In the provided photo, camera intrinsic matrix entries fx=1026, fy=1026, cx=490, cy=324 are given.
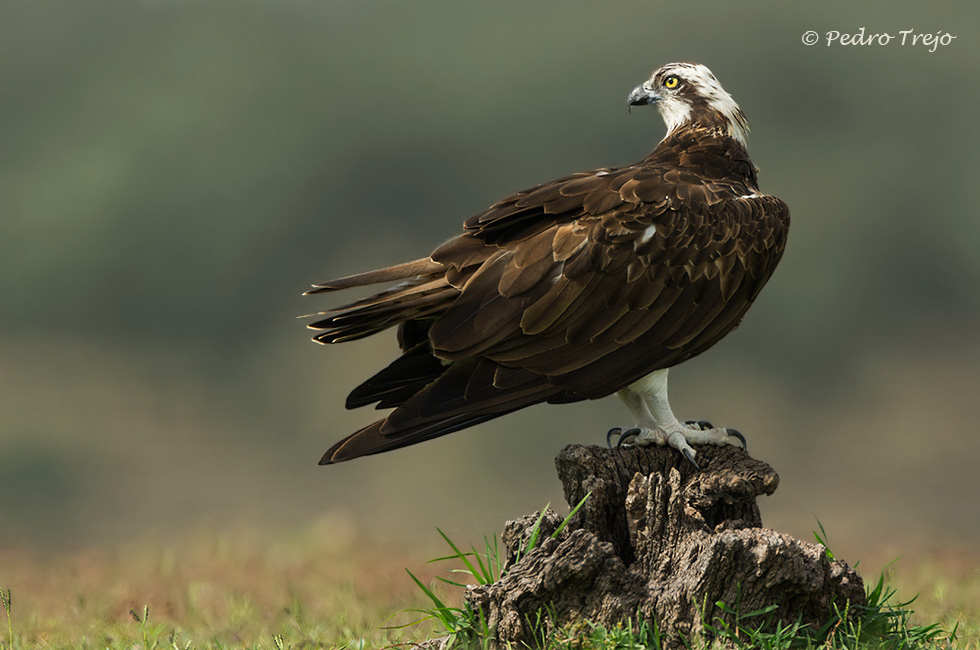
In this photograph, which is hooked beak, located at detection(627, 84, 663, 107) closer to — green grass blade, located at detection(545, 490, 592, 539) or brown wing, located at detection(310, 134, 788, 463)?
brown wing, located at detection(310, 134, 788, 463)

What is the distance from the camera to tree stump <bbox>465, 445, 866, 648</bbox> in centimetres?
450

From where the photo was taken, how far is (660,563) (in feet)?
15.7

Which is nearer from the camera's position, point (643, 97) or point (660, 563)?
point (660, 563)

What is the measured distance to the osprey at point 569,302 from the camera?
200 inches

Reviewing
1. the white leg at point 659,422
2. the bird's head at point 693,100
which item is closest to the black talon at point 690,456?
the white leg at point 659,422

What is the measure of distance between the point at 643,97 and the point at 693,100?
33cm

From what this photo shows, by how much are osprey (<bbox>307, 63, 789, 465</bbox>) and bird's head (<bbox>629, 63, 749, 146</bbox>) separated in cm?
82

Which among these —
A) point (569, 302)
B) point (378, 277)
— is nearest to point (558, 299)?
point (569, 302)

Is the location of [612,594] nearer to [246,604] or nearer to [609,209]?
[609,209]

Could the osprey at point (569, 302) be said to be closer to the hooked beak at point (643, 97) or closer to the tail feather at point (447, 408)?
the tail feather at point (447, 408)

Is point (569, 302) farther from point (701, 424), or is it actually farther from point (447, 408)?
point (701, 424)

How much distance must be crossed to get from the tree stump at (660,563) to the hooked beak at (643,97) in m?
2.58

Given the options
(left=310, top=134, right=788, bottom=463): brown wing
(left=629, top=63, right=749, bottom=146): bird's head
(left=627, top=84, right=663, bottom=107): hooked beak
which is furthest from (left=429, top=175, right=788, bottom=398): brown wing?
(left=627, top=84, right=663, bottom=107): hooked beak

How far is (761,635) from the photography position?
4441mm
